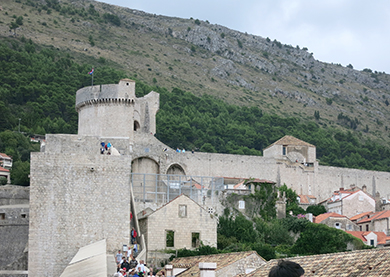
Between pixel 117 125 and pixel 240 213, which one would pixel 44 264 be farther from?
pixel 117 125

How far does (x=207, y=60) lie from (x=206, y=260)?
4392 inches

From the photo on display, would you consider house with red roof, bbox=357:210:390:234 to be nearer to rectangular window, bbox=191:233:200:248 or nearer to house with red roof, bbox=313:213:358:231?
house with red roof, bbox=313:213:358:231

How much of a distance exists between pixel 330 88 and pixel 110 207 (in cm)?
12587

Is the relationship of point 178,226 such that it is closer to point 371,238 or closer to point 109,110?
point 109,110

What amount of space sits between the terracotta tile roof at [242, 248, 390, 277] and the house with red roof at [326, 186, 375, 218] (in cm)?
3595

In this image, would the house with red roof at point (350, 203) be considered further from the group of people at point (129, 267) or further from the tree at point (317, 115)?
the tree at point (317, 115)

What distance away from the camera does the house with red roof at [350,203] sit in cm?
4876

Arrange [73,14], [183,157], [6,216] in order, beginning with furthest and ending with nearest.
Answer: [73,14] < [183,157] < [6,216]

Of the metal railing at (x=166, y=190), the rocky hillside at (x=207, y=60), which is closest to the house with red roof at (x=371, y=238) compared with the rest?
the metal railing at (x=166, y=190)

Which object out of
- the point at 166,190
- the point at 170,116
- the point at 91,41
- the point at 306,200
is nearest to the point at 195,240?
the point at 166,190

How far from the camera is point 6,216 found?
31859 millimetres

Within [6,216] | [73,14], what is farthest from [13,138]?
[73,14]

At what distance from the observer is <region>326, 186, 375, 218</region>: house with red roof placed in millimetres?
48756

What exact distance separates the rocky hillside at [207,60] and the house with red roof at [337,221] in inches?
2148
